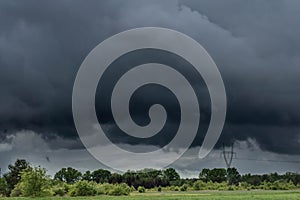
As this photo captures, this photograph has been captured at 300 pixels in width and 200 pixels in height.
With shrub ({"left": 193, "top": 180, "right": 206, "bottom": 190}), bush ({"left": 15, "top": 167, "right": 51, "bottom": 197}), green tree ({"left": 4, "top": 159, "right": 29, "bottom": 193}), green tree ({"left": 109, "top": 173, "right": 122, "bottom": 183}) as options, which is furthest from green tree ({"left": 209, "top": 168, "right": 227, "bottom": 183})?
bush ({"left": 15, "top": 167, "right": 51, "bottom": 197})

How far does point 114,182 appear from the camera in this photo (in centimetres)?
15238

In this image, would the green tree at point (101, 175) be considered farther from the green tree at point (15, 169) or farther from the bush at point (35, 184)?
the bush at point (35, 184)

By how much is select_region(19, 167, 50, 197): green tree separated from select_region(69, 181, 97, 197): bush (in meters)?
7.26

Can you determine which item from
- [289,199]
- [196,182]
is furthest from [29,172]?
[196,182]

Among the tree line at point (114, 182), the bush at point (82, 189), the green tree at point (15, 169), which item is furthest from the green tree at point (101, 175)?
the bush at point (82, 189)

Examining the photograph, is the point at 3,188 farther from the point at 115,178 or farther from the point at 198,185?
the point at 198,185

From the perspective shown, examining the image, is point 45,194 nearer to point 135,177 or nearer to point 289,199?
point 289,199

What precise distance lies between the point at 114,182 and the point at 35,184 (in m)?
66.2

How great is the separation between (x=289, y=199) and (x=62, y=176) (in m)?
105

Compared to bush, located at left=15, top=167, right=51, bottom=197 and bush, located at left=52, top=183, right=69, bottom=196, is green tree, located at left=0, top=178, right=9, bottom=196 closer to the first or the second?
bush, located at left=52, top=183, right=69, bottom=196

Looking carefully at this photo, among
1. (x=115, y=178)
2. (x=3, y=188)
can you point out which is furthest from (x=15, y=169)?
(x=115, y=178)

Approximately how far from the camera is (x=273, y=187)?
424 feet

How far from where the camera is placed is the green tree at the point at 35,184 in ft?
286

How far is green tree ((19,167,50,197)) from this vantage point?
87188 mm
